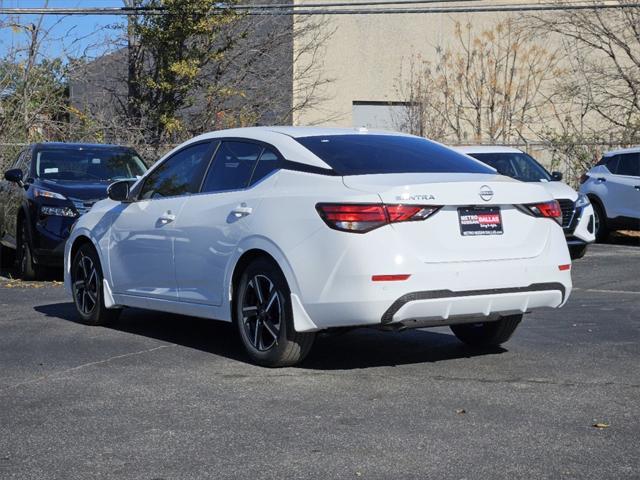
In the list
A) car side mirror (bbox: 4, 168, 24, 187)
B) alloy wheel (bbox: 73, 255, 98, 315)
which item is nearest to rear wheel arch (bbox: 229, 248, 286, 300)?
alloy wheel (bbox: 73, 255, 98, 315)

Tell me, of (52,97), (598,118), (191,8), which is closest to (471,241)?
(52,97)

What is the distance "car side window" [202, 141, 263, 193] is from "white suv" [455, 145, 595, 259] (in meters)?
7.74

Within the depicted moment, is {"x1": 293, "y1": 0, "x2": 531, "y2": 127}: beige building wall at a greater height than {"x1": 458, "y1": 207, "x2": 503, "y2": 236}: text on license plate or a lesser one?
greater

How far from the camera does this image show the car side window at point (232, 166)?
8172 millimetres

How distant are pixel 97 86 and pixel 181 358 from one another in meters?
21.6

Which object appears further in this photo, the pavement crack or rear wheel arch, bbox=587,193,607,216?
rear wheel arch, bbox=587,193,607,216

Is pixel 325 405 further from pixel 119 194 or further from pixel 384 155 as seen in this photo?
pixel 119 194

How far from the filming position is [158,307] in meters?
8.95

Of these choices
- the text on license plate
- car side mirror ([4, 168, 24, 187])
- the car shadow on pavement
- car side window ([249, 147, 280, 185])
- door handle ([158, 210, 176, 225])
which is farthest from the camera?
car side mirror ([4, 168, 24, 187])

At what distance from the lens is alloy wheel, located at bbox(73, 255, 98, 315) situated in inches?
388

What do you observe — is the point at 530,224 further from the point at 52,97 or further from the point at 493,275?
the point at 52,97

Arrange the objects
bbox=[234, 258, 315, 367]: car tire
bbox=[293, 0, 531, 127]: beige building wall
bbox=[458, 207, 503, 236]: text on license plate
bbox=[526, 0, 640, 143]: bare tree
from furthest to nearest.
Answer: bbox=[293, 0, 531, 127]: beige building wall, bbox=[526, 0, 640, 143]: bare tree, bbox=[234, 258, 315, 367]: car tire, bbox=[458, 207, 503, 236]: text on license plate

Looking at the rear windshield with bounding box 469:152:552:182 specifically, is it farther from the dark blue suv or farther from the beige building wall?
the beige building wall

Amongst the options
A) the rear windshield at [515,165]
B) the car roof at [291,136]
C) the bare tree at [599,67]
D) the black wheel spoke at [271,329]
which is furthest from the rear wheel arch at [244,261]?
the bare tree at [599,67]
